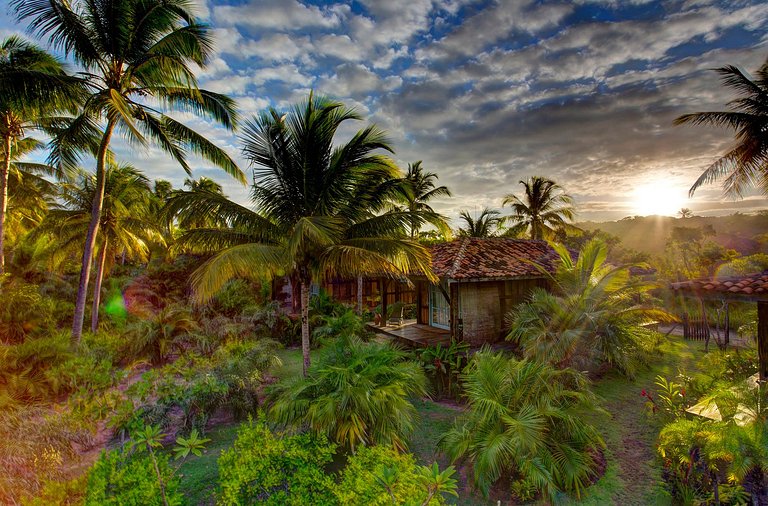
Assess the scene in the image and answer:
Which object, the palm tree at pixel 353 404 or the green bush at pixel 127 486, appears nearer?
the green bush at pixel 127 486

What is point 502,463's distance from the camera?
5.14 m

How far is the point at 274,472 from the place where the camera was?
428 centimetres

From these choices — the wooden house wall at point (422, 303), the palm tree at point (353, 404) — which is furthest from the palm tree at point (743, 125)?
the palm tree at point (353, 404)

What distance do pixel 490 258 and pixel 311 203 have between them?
7033 millimetres

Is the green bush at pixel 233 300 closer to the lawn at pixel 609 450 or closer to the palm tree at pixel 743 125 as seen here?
the lawn at pixel 609 450

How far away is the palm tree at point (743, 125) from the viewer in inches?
→ 449

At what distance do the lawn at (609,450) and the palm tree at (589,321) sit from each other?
2.97 ft

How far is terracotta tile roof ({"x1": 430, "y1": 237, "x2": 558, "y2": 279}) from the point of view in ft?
35.1

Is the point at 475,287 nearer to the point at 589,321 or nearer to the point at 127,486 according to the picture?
the point at 589,321

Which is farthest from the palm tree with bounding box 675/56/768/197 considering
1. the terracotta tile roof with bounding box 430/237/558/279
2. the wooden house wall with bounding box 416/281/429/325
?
the wooden house wall with bounding box 416/281/429/325

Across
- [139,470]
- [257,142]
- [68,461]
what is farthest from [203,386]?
[257,142]

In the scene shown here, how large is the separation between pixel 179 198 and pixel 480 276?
8.20m

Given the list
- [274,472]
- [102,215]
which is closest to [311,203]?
[274,472]

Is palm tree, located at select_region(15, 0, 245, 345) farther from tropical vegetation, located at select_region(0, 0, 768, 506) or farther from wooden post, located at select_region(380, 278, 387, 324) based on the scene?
wooden post, located at select_region(380, 278, 387, 324)
